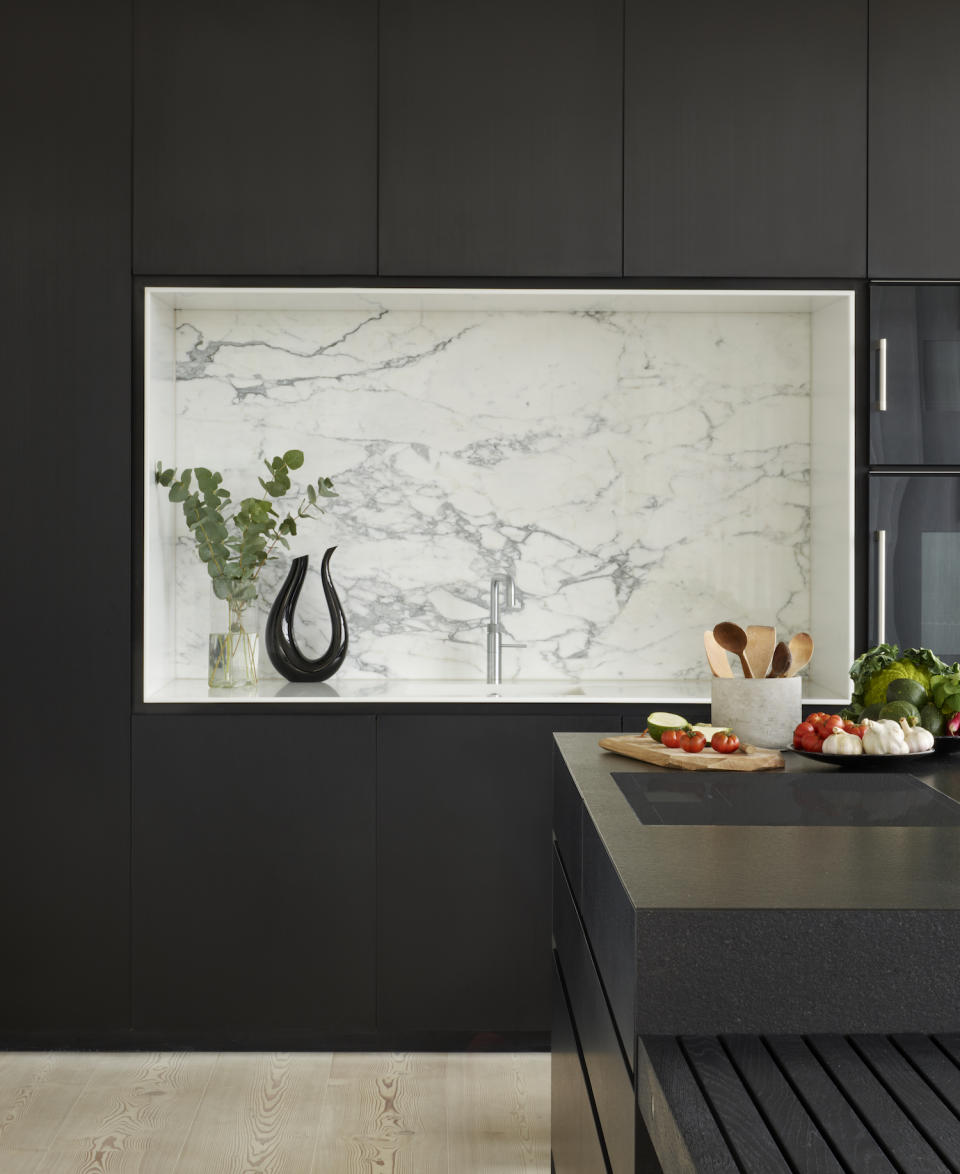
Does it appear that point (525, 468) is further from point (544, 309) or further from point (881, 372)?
point (881, 372)

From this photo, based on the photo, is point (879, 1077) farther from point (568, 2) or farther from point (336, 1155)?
point (568, 2)

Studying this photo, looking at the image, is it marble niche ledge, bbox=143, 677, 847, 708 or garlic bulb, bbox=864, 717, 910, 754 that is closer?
garlic bulb, bbox=864, 717, 910, 754

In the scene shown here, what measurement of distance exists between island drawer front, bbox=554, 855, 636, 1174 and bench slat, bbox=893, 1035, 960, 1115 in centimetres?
30

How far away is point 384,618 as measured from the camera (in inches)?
134

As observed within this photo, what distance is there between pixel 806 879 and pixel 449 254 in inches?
82.1

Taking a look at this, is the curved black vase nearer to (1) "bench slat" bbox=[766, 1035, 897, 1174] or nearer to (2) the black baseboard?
(2) the black baseboard

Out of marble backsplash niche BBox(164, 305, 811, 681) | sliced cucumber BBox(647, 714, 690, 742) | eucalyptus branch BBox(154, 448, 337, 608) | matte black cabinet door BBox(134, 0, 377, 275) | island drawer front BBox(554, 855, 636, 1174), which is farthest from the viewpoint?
marble backsplash niche BBox(164, 305, 811, 681)

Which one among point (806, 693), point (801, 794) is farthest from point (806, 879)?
point (806, 693)

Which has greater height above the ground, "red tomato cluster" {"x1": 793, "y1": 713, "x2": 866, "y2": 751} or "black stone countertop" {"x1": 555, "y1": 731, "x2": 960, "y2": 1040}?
"red tomato cluster" {"x1": 793, "y1": 713, "x2": 866, "y2": 751}

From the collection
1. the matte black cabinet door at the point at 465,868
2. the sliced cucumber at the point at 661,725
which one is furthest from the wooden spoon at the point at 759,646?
the matte black cabinet door at the point at 465,868

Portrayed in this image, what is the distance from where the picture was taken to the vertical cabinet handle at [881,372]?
292 centimetres

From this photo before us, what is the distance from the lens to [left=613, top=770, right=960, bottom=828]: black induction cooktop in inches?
61.2

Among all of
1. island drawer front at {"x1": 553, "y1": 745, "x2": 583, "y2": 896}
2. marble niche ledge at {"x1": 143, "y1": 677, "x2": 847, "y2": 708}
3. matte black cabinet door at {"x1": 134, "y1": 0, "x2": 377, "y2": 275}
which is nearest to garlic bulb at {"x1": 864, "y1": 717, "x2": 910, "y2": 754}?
island drawer front at {"x1": 553, "y1": 745, "x2": 583, "y2": 896}

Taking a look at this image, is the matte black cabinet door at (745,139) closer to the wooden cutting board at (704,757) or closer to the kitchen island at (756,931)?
the wooden cutting board at (704,757)
